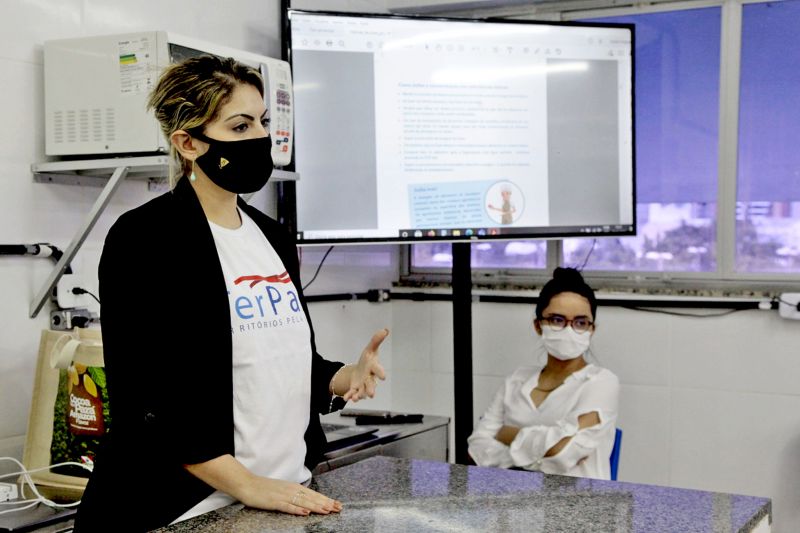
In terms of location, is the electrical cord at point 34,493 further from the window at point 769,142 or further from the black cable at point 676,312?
the window at point 769,142

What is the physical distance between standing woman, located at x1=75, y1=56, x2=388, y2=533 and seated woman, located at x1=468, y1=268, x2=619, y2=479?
3.44 ft

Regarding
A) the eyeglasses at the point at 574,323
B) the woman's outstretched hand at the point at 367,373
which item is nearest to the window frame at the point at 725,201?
the eyeglasses at the point at 574,323

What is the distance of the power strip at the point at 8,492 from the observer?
1918mm

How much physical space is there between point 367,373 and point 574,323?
1.29 metres

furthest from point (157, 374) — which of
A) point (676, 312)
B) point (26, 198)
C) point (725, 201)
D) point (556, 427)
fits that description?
point (725, 201)

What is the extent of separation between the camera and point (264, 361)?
153 cm

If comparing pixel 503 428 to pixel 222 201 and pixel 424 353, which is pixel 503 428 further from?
pixel 222 201

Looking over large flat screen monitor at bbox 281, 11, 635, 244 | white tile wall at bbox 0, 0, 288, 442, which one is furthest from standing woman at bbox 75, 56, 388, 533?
large flat screen monitor at bbox 281, 11, 635, 244

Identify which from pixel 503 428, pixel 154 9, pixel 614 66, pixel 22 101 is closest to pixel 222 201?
pixel 22 101

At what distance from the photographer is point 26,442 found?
207 centimetres

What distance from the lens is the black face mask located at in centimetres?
161

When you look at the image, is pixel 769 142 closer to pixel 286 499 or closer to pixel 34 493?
pixel 286 499

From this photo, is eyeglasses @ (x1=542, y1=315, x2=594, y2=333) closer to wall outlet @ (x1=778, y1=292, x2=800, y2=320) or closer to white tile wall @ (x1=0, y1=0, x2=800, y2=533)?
white tile wall @ (x1=0, y1=0, x2=800, y2=533)

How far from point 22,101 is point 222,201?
0.84 meters
